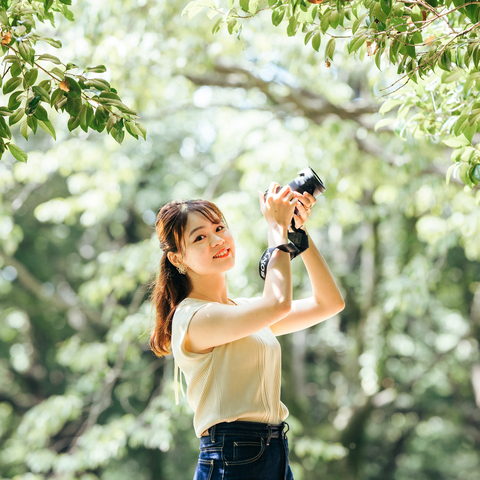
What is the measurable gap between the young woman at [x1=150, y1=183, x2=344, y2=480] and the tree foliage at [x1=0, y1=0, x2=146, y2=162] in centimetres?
41

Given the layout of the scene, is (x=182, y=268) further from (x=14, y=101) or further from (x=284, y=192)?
(x=14, y=101)

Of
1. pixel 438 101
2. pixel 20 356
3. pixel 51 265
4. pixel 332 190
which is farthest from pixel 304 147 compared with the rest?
pixel 20 356

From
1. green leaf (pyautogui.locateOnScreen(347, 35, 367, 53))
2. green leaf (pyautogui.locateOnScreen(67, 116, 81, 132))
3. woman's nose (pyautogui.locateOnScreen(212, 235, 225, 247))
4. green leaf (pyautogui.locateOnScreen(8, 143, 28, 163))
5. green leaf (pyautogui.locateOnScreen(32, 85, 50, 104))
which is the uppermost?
green leaf (pyautogui.locateOnScreen(347, 35, 367, 53))

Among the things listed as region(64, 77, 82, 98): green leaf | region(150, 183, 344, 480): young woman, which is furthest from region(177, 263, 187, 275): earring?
region(64, 77, 82, 98): green leaf

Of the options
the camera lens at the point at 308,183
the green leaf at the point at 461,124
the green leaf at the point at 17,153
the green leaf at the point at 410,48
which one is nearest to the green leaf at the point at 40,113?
the green leaf at the point at 17,153

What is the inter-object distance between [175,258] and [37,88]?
0.65 m

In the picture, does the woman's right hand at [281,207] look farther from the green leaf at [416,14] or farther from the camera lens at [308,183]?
the green leaf at [416,14]

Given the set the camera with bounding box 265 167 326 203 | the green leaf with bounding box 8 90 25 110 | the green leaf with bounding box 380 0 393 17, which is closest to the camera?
the green leaf with bounding box 380 0 393 17

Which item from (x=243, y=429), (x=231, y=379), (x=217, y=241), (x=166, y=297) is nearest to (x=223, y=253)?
(x=217, y=241)

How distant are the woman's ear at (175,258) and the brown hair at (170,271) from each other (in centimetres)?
1

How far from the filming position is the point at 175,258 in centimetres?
162

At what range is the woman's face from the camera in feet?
5.10

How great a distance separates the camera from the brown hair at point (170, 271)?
1.61 metres

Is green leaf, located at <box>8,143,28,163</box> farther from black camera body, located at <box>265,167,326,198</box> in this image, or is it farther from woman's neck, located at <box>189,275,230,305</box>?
black camera body, located at <box>265,167,326,198</box>
